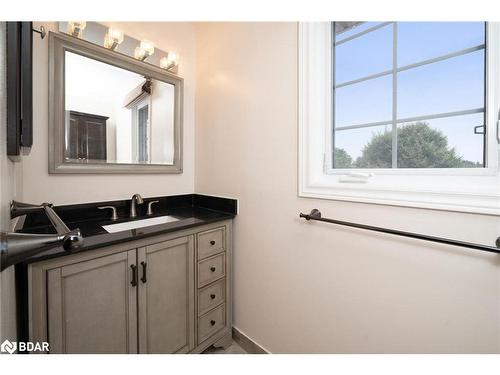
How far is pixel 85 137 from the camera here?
126cm

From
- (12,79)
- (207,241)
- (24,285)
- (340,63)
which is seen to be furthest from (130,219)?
(340,63)

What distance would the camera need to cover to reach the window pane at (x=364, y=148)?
1.03 m

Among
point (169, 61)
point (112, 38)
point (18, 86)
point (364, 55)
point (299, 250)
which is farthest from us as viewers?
point (169, 61)

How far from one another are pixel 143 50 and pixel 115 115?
0.52 meters

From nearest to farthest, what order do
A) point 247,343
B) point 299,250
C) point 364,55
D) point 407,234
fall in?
1. point 407,234
2. point 364,55
3. point 299,250
4. point 247,343

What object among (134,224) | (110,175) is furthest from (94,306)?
(110,175)

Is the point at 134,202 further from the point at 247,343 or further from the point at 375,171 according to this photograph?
the point at 375,171

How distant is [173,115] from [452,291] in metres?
1.88

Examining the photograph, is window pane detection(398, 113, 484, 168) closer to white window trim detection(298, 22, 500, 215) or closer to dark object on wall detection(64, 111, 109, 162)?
white window trim detection(298, 22, 500, 215)

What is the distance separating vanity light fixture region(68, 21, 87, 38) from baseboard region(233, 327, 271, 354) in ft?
6.92

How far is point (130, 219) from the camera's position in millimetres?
1392

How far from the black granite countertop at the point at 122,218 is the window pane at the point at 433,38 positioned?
123cm

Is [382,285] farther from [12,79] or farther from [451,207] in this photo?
[12,79]

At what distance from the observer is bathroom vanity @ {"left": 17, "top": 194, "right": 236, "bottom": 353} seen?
79 cm
